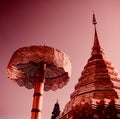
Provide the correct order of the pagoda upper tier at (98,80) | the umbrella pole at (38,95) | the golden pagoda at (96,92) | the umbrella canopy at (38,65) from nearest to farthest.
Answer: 1. the umbrella pole at (38,95)
2. the umbrella canopy at (38,65)
3. the golden pagoda at (96,92)
4. the pagoda upper tier at (98,80)

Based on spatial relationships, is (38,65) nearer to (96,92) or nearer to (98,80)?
(96,92)

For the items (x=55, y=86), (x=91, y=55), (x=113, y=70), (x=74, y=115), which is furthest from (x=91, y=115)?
(x=91, y=55)

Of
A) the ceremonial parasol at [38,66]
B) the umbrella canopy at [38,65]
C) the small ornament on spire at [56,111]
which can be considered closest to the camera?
the ceremonial parasol at [38,66]

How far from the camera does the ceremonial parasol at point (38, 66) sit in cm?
699

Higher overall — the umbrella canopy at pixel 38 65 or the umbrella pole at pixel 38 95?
the umbrella canopy at pixel 38 65

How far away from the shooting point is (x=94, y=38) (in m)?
18.2

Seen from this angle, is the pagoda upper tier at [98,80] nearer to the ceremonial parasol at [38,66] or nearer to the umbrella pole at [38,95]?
the ceremonial parasol at [38,66]

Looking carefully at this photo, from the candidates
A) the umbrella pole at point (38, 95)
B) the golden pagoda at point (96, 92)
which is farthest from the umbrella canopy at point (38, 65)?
the golden pagoda at point (96, 92)

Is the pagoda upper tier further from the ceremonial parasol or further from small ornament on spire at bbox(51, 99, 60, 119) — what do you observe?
small ornament on spire at bbox(51, 99, 60, 119)

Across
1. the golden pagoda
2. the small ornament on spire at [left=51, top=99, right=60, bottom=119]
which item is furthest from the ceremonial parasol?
the small ornament on spire at [left=51, top=99, right=60, bottom=119]

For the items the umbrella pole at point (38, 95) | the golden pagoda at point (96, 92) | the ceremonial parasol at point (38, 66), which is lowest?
the umbrella pole at point (38, 95)

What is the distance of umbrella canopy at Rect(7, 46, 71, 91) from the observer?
285 inches

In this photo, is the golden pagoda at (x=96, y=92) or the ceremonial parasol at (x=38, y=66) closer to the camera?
the ceremonial parasol at (x=38, y=66)

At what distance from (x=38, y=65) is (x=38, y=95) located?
91 cm
